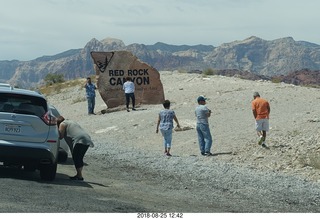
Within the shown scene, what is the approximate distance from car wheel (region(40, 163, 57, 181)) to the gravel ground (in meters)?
1.85

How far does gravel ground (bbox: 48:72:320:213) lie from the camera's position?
43.9 ft

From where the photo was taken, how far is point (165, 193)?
44.9 feet

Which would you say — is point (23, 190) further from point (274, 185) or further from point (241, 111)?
point (241, 111)

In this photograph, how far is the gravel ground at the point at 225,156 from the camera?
13391mm

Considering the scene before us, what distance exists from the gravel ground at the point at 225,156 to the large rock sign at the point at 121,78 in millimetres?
1066

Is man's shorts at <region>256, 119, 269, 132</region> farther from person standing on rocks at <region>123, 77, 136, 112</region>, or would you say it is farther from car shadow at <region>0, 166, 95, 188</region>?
person standing on rocks at <region>123, 77, 136, 112</region>

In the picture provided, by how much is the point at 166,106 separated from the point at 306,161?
4.37m

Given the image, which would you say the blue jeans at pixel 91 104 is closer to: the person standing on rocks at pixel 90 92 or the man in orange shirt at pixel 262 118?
the person standing on rocks at pixel 90 92

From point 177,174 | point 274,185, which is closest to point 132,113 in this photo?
point 177,174

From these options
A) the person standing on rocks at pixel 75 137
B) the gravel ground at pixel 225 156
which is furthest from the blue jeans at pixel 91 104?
the person standing on rocks at pixel 75 137

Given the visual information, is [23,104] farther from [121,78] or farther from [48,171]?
[121,78]

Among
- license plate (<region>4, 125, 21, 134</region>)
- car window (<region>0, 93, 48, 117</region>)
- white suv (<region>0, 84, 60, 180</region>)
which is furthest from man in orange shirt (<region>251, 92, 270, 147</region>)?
license plate (<region>4, 125, 21, 134</region>)

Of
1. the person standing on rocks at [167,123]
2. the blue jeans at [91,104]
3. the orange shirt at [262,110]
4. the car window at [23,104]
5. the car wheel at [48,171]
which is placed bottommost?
the blue jeans at [91,104]

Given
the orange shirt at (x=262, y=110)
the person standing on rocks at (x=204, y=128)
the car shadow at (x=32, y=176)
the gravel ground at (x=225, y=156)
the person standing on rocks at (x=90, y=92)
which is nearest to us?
the gravel ground at (x=225, y=156)
